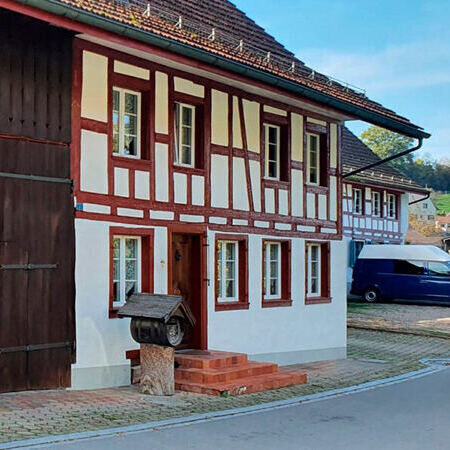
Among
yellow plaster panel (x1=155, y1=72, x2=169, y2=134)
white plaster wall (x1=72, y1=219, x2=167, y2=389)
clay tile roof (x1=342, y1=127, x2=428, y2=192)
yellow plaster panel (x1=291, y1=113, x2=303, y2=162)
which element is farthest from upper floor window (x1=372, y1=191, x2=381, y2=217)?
white plaster wall (x1=72, y1=219, x2=167, y2=389)

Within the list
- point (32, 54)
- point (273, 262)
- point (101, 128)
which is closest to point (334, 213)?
point (273, 262)

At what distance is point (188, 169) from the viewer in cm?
1326

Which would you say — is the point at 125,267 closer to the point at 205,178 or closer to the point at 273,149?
the point at 205,178

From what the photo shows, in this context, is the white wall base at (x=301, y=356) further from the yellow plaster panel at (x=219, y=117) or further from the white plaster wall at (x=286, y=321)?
the yellow plaster panel at (x=219, y=117)

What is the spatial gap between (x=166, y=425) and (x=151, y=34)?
5230 mm

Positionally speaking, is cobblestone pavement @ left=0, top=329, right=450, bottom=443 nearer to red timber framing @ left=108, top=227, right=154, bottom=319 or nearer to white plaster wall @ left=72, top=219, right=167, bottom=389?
white plaster wall @ left=72, top=219, right=167, bottom=389

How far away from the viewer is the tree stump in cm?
1101

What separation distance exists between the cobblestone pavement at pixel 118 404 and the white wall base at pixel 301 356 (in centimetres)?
28

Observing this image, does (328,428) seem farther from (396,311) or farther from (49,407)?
(396,311)

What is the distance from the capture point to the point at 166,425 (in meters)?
8.93

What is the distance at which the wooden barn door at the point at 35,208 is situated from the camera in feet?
34.1

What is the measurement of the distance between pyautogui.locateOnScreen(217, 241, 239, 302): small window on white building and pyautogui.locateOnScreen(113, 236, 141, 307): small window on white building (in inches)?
82.3

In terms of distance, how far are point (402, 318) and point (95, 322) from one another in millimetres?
15929

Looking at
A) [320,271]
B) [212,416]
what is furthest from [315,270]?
[212,416]
